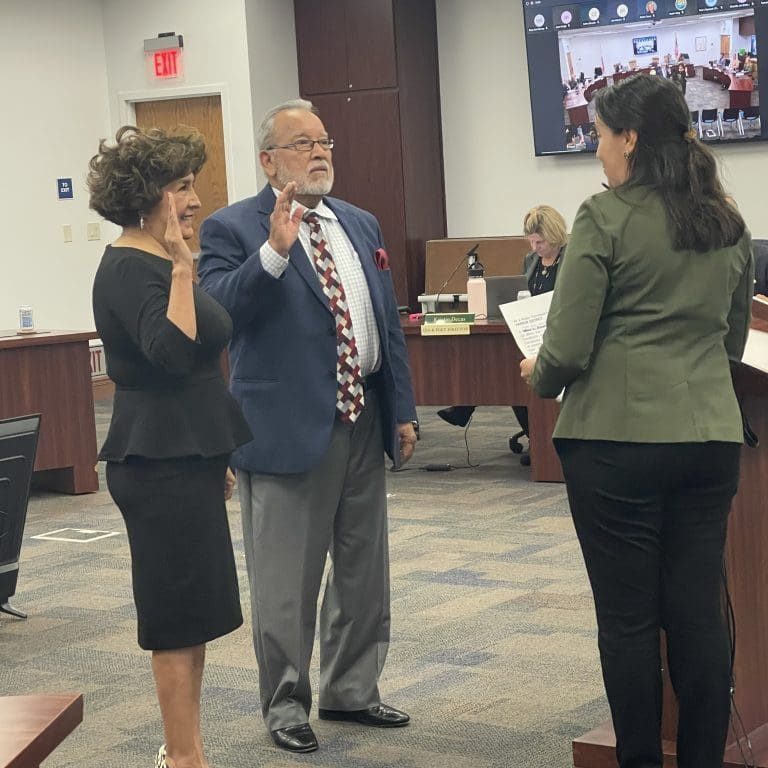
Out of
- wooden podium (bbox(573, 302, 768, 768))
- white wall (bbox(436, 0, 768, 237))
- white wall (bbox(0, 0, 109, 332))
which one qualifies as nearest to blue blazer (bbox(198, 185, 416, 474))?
wooden podium (bbox(573, 302, 768, 768))

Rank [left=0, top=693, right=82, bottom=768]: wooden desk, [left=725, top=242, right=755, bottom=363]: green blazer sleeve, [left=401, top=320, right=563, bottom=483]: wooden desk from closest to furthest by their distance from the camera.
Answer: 1. [left=0, top=693, right=82, bottom=768]: wooden desk
2. [left=725, top=242, right=755, bottom=363]: green blazer sleeve
3. [left=401, top=320, right=563, bottom=483]: wooden desk

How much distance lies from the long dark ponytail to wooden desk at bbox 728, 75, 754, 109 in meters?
6.75

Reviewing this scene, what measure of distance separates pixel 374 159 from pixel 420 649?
251 inches

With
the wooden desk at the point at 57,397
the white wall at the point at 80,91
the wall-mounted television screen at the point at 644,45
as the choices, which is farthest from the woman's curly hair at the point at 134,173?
the white wall at the point at 80,91

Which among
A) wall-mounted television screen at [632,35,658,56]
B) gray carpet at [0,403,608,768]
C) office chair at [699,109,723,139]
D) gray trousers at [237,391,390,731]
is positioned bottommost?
gray carpet at [0,403,608,768]

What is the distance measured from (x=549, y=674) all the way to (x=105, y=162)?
1.86 meters

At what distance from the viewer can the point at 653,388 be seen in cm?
242

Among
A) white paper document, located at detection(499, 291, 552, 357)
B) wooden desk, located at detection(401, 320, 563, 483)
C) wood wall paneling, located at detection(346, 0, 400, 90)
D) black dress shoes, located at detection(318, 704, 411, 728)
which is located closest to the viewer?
white paper document, located at detection(499, 291, 552, 357)

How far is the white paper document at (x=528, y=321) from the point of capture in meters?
2.77

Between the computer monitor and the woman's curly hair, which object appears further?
the computer monitor

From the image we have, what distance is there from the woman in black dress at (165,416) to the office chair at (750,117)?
268 inches

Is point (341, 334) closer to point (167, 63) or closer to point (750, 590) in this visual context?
point (750, 590)

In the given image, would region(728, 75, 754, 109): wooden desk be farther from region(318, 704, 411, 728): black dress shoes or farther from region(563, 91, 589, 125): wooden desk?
region(318, 704, 411, 728): black dress shoes

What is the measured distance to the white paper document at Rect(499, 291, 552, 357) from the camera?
2.77m
